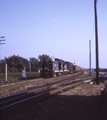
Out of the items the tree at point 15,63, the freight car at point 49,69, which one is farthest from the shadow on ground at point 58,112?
the tree at point 15,63

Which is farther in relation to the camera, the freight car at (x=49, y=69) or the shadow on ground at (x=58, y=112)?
the freight car at (x=49, y=69)

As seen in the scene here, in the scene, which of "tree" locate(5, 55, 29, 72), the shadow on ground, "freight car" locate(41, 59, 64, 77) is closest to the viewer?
the shadow on ground

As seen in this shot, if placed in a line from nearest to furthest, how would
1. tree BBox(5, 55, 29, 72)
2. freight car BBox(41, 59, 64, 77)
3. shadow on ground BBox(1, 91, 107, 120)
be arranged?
shadow on ground BBox(1, 91, 107, 120) < freight car BBox(41, 59, 64, 77) < tree BBox(5, 55, 29, 72)

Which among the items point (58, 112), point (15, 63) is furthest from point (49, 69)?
point (15, 63)

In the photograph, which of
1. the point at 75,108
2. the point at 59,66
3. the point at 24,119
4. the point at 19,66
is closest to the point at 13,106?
the point at 24,119

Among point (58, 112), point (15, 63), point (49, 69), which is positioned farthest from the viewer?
point (15, 63)

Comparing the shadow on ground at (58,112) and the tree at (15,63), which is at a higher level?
the tree at (15,63)

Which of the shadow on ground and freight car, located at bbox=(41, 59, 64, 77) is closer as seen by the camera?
the shadow on ground

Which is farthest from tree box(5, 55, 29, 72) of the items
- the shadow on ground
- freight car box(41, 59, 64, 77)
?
the shadow on ground

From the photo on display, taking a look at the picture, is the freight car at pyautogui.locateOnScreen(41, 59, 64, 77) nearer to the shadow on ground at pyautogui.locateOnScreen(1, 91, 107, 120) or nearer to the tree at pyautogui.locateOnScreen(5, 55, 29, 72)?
the shadow on ground at pyautogui.locateOnScreen(1, 91, 107, 120)

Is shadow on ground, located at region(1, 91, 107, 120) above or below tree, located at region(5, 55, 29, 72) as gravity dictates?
below

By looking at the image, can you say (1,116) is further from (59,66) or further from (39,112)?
(59,66)

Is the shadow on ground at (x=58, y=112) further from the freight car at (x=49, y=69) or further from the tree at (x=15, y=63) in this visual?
the tree at (x=15, y=63)

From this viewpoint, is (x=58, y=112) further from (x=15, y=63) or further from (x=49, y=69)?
(x=15, y=63)
